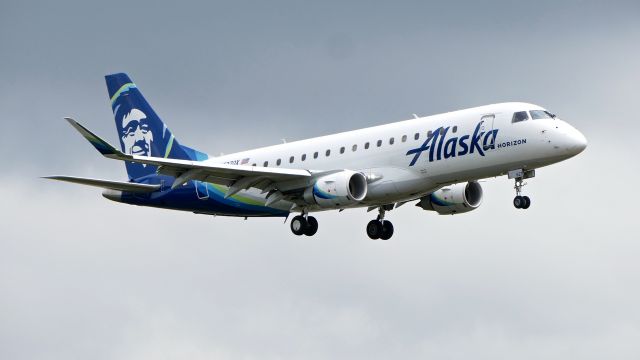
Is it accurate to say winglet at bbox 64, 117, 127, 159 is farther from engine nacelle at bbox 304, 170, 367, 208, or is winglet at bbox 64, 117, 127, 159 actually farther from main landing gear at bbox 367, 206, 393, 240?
main landing gear at bbox 367, 206, 393, 240

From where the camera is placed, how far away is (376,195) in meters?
60.0

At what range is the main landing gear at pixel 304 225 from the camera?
62.3m

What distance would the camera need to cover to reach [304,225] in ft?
205

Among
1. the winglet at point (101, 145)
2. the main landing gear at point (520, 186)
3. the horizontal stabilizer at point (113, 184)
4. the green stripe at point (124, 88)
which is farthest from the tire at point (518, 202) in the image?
the green stripe at point (124, 88)

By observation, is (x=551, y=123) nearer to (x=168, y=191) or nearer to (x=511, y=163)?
(x=511, y=163)

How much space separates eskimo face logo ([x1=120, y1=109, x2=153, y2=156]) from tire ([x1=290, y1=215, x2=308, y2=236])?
34.3 ft

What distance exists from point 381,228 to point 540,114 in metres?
10.1

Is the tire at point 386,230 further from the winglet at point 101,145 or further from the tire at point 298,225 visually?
the winglet at point 101,145

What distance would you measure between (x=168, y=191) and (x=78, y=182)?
17.1 feet

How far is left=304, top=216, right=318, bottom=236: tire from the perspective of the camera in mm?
62406

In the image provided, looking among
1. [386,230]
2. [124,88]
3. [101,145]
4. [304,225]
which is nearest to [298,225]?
[304,225]

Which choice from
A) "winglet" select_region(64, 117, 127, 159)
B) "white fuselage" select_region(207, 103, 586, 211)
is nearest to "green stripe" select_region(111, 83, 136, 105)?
"white fuselage" select_region(207, 103, 586, 211)

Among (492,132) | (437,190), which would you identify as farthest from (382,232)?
(492,132)

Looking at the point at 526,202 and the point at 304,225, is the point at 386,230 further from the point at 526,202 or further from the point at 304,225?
the point at 526,202
